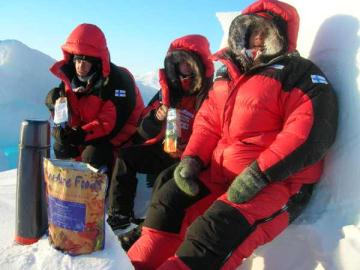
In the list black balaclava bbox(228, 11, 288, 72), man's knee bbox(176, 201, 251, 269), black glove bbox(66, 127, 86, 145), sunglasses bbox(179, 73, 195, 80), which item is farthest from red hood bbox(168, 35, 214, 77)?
man's knee bbox(176, 201, 251, 269)

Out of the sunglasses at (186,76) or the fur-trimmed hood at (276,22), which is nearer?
the fur-trimmed hood at (276,22)

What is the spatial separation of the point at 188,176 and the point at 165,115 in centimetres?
Result: 90

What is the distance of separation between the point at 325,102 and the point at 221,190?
675 millimetres

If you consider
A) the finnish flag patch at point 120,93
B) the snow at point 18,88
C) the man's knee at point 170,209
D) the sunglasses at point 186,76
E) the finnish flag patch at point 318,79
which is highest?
the finnish flag patch at point 318,79

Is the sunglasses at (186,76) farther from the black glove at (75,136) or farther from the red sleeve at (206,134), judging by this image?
the black glove at (75,136)

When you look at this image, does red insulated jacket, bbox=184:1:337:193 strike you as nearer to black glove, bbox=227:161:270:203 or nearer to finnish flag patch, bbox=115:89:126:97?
black glove, bbox=227:161:270:203

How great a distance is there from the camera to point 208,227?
181cm

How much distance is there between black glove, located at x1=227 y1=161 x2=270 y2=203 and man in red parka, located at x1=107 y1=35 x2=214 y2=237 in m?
0.99

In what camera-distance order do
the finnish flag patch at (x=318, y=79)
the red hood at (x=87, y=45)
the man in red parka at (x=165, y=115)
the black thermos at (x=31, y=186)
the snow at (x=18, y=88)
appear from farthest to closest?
the snow at (x=18, y=88) → the red hood at (x=87, y=45) → the man in red parka at (x=165, y=115) → the finnish flag patch at (x=318, y=79) → the black thermos at (x=31, y=186)

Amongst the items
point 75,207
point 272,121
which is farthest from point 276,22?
point 75,207

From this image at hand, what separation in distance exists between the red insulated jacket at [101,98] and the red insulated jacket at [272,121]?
1.10m

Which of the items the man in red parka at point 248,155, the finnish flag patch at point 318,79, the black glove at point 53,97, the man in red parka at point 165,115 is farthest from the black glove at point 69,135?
the finnish flag patch at point 318,79

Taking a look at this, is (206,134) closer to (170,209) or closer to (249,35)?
(170,209)

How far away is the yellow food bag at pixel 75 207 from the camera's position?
148 cm
